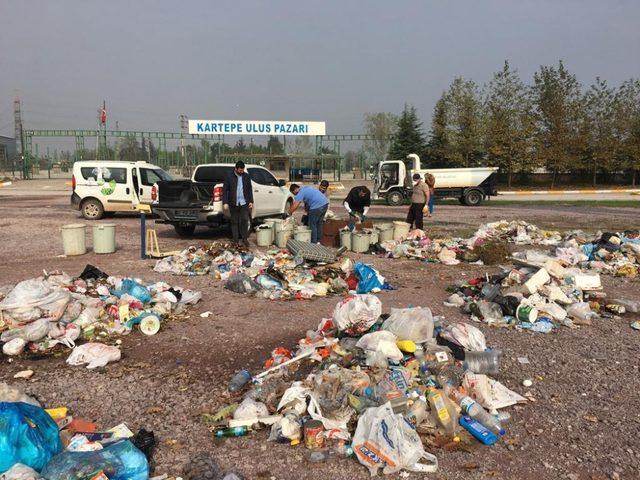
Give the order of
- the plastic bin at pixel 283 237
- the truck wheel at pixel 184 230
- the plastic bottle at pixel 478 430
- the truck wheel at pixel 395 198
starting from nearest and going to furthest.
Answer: the plastic bottle at pixel 478 430 < the plastic bin at pixel 283 237 < the truck wheel at pixel 184 230 < the truck wheel at pixel 395 198

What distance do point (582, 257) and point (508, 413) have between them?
633 cm

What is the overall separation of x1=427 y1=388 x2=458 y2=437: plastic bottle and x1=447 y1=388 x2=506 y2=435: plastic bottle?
144mm

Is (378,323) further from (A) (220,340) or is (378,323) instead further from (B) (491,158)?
(B) (491,158)

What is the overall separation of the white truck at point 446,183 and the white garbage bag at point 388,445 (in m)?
20.3

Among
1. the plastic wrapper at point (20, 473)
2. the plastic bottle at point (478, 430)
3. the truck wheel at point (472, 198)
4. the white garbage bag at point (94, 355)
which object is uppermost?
the truck wheel at point (472, 198)

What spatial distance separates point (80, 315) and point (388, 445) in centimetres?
392

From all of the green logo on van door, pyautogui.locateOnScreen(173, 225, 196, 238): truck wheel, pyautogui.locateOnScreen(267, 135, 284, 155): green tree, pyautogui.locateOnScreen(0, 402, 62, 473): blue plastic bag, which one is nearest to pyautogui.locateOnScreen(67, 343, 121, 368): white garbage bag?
pyautogui.locateOnScreen(0, 402, 62, 473): blue plastic bag

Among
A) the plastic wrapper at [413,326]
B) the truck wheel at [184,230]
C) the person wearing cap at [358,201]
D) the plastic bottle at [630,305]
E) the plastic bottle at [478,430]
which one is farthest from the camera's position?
the truck wheel at [184,230]

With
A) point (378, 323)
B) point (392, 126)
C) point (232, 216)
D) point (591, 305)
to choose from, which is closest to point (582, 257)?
point (591, 305)

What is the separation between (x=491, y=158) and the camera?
37688 mm

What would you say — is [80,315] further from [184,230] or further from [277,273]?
[184,230]

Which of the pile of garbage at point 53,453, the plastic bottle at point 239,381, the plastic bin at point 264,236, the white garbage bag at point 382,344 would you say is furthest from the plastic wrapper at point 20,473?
the plastic bin at point 264,236

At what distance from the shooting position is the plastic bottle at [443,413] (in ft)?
11.6

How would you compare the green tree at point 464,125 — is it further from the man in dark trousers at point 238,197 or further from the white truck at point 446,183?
the man in dark trousers at point 238,197
